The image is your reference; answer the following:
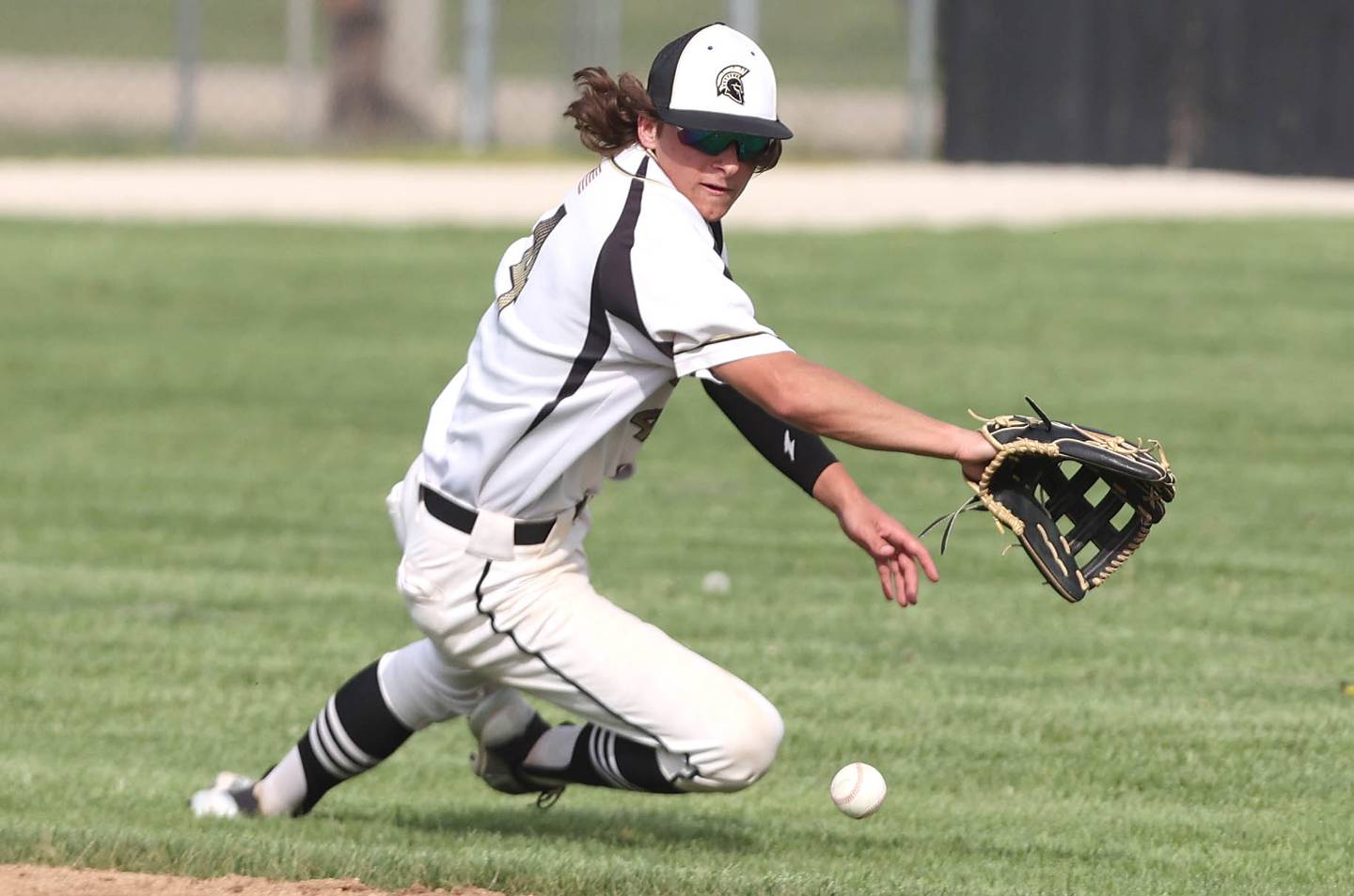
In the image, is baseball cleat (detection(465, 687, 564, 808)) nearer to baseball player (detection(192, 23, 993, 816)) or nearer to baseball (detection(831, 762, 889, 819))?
baseball player (detection(192, 23, 993, 816))

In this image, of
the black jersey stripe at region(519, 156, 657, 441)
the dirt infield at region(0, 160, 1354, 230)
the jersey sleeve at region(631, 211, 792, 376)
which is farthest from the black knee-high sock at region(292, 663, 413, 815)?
the dirt infield at region(0, 160, 1354, 230)

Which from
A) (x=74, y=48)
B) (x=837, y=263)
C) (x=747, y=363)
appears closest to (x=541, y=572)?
(x=747, y=363)

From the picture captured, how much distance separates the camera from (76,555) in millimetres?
9547

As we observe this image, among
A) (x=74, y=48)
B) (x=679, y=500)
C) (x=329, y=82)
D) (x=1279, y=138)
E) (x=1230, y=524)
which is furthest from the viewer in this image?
(x=74, y=48)

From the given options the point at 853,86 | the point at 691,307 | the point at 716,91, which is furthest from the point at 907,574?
the point at 853,86

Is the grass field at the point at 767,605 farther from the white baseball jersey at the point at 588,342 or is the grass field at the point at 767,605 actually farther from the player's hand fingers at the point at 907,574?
the white baseball jersey at the point at 588,342

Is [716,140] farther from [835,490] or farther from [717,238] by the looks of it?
[835,490]

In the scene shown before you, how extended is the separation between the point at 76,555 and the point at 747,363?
5783 mm

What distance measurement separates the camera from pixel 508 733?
5.48 metres

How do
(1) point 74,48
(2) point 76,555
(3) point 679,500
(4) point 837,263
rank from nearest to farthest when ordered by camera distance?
(2) point 76,555, (3) point 679,500, (4) point 837,263, (1) point 74,48

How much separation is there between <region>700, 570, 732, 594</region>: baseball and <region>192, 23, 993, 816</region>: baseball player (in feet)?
11.9

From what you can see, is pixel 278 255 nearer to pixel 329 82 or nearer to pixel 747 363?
pixel 329 82

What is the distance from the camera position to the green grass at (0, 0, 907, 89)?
94.6 feet

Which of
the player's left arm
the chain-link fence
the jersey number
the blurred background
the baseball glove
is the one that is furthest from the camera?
the chain-link fence
